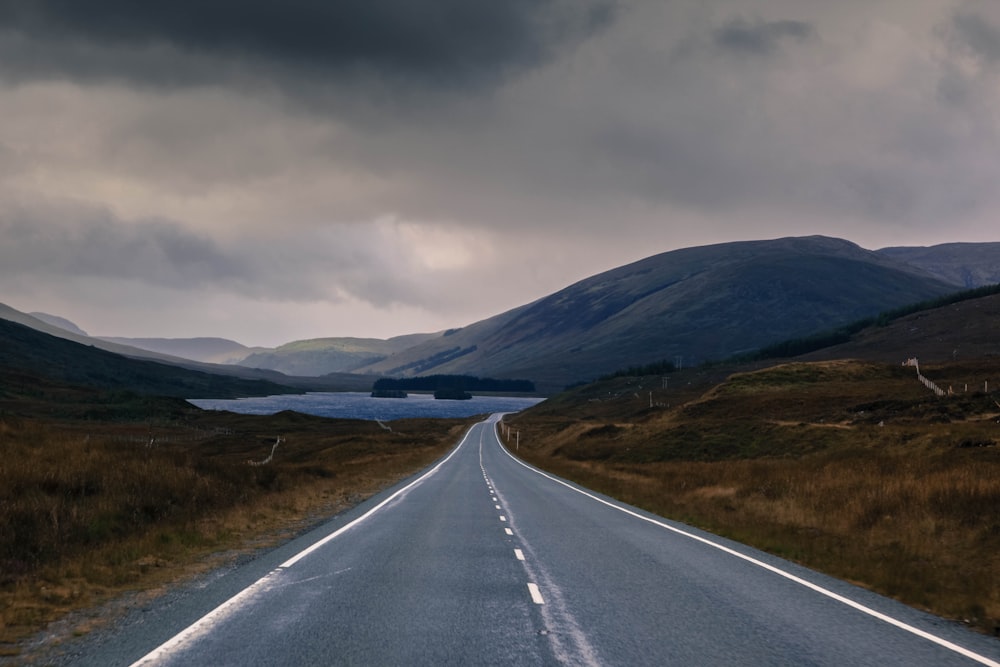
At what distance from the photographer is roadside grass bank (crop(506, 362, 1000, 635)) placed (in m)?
12.8

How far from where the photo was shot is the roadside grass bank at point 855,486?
12.8 m

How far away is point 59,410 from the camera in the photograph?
12025cm

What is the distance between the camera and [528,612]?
9.45m

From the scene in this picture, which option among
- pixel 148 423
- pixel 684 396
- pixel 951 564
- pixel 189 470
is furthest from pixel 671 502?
pixel 684 396

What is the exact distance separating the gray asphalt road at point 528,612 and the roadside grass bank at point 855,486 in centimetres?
142

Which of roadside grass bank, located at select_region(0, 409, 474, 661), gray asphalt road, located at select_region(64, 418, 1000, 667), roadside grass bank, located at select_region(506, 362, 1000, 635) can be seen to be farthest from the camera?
roadside grass bank, located at select_region(506, 362, 1000, 635)

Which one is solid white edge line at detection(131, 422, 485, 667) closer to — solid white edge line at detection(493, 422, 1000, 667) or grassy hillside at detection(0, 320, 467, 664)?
grassy hillside at detection(0, 320, 467, 664)

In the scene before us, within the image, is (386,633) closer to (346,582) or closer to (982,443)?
(346,582)

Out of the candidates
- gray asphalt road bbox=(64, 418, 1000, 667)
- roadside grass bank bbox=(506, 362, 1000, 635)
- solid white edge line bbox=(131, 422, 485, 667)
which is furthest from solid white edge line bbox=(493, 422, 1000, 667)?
solid white edge line bbox=(131, 422, 485, 667)

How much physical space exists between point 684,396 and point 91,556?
453ft

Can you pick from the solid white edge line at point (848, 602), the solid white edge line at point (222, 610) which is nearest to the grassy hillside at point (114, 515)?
the solid white edge line at point (222, 610)

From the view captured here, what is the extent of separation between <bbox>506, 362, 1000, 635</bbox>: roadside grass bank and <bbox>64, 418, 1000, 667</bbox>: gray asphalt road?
1.42m

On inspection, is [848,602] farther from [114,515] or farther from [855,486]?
[114,515]

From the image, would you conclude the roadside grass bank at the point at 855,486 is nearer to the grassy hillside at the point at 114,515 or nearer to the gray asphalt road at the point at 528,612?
the gray asphalt road at the point at 528,612
